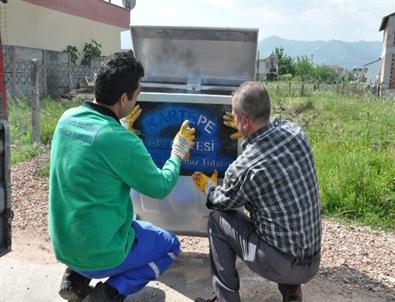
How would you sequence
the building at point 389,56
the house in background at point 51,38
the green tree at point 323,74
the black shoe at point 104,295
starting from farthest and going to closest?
1. the green tree at point 323,74
2. the building at point 389,56
3. the house in background at point 51,38
4. the black shoe at point 104,295

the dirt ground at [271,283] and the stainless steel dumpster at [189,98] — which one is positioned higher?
the stainless steel dumpster at [189,98]

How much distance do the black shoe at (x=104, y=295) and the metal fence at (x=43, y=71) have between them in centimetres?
1209

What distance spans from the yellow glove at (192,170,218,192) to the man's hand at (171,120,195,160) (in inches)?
7.0

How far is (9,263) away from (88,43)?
1988cm

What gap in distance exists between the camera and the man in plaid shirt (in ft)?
8.04

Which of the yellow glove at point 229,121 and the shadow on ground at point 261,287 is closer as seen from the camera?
the yellow glove at point 229,121

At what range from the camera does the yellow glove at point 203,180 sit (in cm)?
307

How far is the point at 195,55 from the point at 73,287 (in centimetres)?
197

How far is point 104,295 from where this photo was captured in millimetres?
2639

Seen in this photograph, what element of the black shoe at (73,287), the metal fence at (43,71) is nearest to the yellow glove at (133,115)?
the black shoe at (73,287)

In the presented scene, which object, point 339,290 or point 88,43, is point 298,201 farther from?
point 88,43

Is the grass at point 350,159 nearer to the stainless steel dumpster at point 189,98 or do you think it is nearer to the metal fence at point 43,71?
the stainless steel dumpster at point 189,98

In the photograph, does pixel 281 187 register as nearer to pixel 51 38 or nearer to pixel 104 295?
pixel 104 295

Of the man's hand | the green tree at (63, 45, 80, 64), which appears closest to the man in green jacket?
the man's hand
